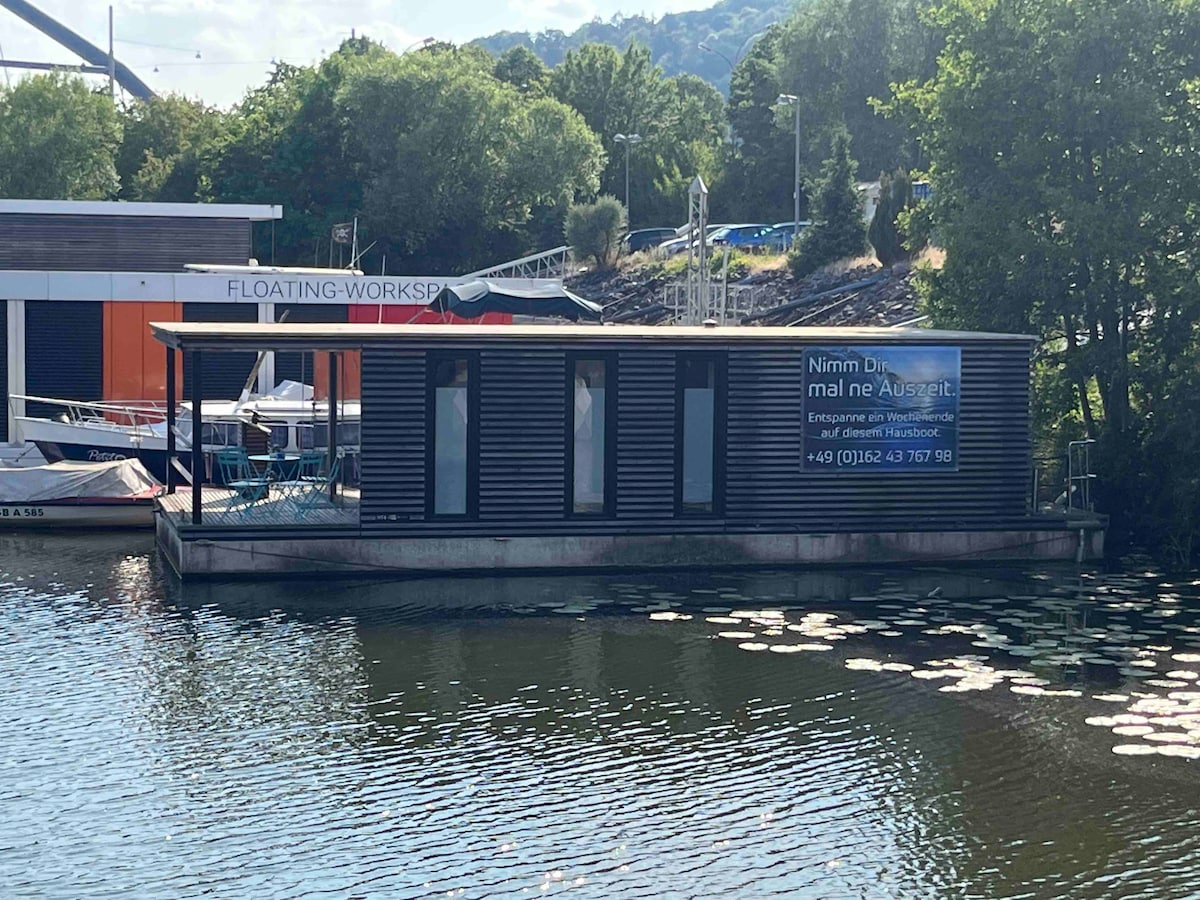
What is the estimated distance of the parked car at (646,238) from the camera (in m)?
83.9

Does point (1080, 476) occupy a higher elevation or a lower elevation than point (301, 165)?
lower

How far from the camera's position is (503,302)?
32656 millimetres

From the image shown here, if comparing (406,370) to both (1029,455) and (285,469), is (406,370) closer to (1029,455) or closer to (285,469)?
(285,469)

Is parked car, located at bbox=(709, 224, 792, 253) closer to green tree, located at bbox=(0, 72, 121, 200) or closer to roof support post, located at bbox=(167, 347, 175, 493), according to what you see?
green tree, located at bbox=(0, 72, 121, 200)

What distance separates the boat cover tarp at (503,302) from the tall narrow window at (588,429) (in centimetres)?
761

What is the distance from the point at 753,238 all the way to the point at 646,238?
22.9 ft

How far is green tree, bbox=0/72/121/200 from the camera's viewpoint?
7912 cm

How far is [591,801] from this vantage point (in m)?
14.7

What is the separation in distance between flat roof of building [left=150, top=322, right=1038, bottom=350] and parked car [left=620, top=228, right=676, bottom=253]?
57.7 m

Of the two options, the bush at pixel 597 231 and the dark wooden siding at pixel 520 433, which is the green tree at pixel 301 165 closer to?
the bush at pixel 597 231

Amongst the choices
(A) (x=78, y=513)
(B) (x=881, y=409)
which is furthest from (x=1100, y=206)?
(A) (x=78, y=513)

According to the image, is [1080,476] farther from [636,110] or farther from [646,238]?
[636,110]

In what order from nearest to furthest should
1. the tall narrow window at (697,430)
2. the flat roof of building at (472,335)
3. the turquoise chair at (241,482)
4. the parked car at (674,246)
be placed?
1. the flat roof of building at (472,335)
2. the tall narrow window at (697,430)
3. the turquoise chair at (241,482)
4. the parked car at (674,246)

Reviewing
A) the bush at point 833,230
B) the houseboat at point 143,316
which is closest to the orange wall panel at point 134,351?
the houseboat at point 143,316
